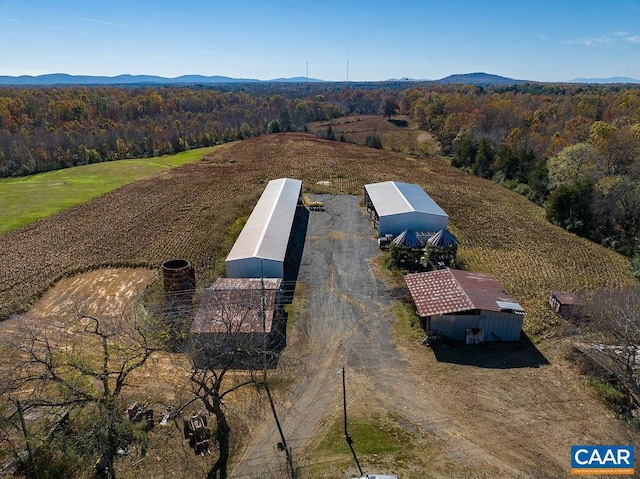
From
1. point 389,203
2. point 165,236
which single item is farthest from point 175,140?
point 389,203

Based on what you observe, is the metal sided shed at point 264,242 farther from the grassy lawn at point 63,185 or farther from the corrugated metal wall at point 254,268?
the grassy lawn at point 63,185

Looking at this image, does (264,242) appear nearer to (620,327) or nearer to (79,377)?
(79,377)

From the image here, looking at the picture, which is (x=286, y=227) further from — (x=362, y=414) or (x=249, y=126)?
(x=249, y=126)

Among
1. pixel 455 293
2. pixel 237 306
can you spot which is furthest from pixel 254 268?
pixel 455 293

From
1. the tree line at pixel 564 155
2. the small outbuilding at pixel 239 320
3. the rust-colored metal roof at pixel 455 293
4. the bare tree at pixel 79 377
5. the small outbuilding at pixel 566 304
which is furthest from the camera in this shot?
the tree line at pixel 564 155

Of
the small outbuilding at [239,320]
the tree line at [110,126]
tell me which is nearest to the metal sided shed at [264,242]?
the small outbuilding at [239,320]

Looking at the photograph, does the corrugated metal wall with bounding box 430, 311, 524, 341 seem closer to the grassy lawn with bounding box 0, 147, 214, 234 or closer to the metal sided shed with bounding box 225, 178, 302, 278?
the metal sided shed with bounding box 225, 178, 302, 278
